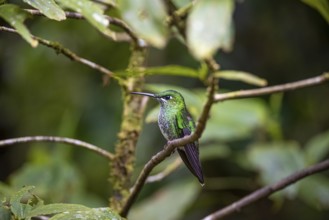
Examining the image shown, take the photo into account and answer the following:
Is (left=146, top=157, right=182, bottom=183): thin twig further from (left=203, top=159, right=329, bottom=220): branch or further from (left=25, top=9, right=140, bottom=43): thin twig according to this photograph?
(left=25, top=9, right=140, bottom=43): thin twig

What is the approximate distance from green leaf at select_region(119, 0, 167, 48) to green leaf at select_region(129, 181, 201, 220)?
2232 mm

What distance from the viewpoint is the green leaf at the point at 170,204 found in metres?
3.03

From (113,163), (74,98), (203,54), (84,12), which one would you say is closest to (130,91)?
(113,163)

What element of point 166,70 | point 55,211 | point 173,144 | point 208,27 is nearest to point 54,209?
point 55,211

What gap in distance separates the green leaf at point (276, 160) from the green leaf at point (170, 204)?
1.30 ft

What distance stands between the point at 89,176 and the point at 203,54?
11.4 ft

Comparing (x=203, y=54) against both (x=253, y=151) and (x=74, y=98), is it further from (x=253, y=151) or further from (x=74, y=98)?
(x=74, y=98)

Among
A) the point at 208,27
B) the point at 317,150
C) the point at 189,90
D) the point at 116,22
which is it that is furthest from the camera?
the point at 189,90

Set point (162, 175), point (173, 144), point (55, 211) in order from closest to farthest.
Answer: point (55, 211)
point (173, 144)
point (162, 175)

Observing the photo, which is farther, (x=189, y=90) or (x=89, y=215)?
(x=189, y=90)

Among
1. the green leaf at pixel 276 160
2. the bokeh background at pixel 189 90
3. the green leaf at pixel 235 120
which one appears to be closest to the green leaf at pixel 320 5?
the green leaf at pixel 276 160

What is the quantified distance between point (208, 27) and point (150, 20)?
8cm

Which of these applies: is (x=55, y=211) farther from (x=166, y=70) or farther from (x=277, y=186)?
(x=277, y=186)

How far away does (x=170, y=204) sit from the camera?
3.12 m
